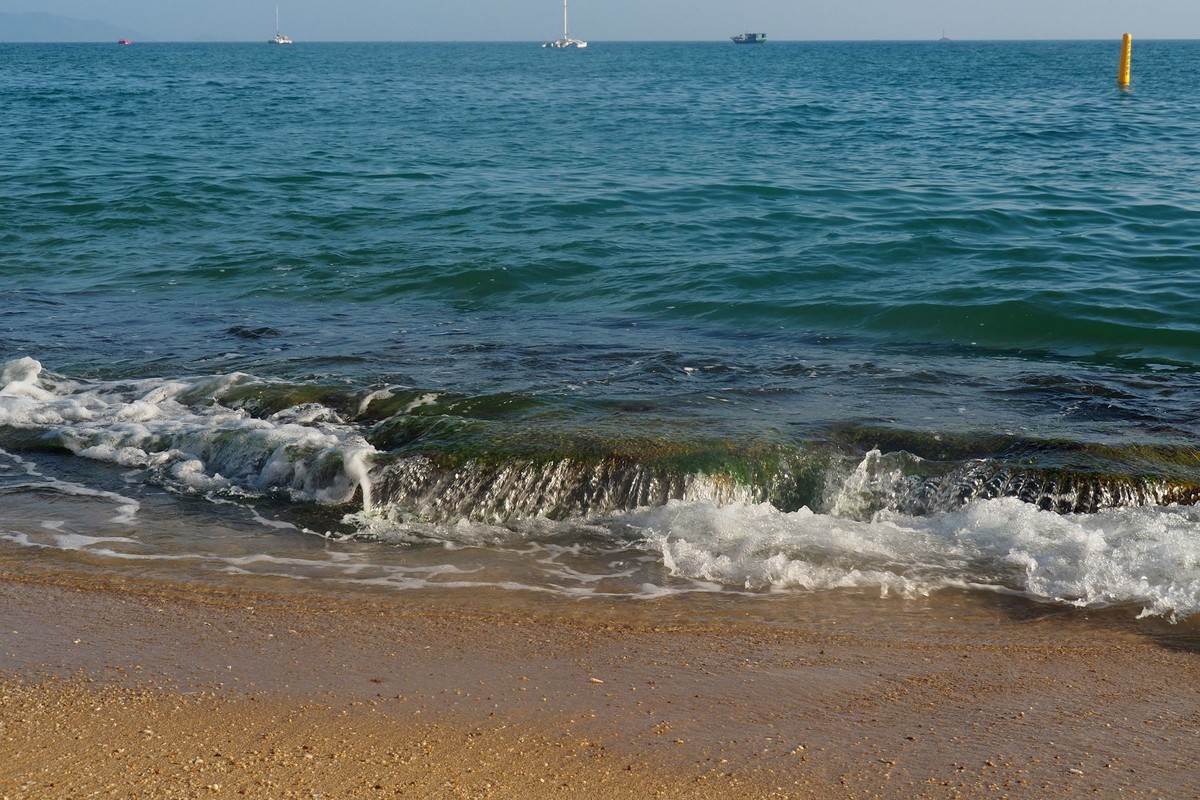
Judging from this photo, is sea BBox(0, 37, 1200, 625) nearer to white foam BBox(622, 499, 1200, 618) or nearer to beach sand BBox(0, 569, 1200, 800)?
white foam BBox(622, 499, 1200, 618)

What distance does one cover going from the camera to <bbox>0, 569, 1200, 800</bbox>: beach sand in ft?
11.3

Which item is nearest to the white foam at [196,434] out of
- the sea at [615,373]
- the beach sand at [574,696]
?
the sea at [615,373]

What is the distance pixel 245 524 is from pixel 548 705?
2.74m

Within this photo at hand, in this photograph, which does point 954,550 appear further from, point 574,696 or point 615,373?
point 615,373

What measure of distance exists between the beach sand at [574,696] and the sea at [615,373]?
28 cm

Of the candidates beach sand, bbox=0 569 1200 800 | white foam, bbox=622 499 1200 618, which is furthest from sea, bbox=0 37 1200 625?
beach sand, bbox=0 569 1200 800

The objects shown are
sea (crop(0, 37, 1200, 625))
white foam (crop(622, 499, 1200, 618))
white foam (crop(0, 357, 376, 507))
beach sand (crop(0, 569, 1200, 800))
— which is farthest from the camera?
white foam (crop(0, 357, 376, 507))

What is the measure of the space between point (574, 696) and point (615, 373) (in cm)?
485

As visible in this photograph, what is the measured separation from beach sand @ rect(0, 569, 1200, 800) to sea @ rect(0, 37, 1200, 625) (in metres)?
0.28

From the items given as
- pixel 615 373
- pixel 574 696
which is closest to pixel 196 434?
pixel 615 373

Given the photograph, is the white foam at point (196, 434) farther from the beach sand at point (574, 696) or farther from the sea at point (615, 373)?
the beach sand at point (574, 696)

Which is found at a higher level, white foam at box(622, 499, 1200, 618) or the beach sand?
the beach sand

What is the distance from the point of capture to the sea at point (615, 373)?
5555 millimetres

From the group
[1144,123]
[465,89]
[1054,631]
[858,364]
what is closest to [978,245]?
[858,364]
